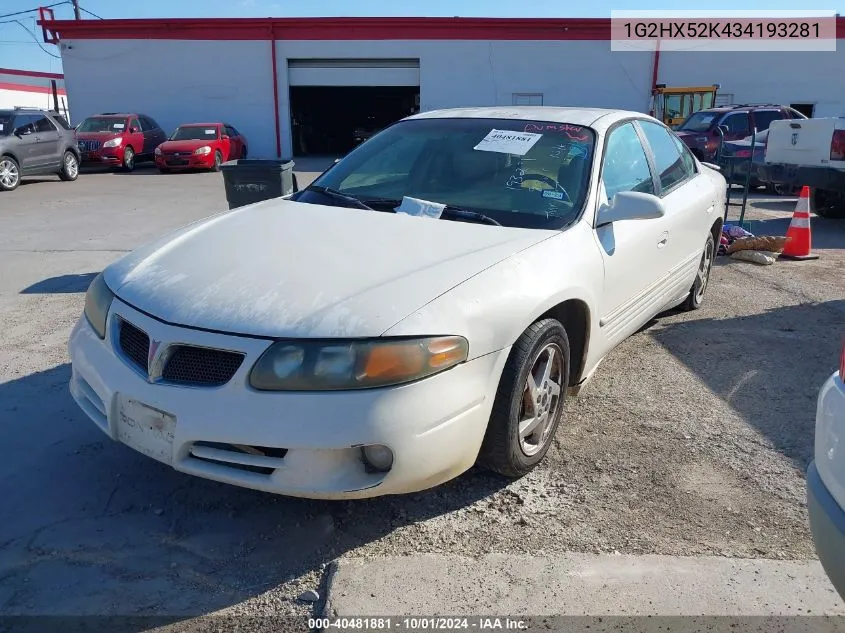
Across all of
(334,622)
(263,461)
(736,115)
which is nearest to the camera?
(334,622)

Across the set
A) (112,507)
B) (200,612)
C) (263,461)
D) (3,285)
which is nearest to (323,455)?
(263,461)

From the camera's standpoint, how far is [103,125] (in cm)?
1966

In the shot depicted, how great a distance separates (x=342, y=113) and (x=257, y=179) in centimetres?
2660

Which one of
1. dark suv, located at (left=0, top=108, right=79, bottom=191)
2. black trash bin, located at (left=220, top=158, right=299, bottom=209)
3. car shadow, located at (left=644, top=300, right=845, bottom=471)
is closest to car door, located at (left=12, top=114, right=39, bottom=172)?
dark suv, located at (left=0, top=108, right=79, bottom=191)

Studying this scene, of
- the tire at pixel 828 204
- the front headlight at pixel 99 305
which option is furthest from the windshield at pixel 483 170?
the tire at pixel 828 204

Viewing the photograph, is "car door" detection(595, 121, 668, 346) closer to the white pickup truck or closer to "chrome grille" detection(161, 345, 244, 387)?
"chrome grille" detection(161, 345, 244, 387)

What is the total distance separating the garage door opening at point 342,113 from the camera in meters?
27.9

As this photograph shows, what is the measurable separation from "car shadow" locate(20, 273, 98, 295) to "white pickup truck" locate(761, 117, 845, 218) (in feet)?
28.4

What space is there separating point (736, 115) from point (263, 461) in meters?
15.4

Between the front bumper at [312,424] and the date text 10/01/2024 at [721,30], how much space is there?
24.4 m

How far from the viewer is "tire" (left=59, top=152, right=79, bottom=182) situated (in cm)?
1582

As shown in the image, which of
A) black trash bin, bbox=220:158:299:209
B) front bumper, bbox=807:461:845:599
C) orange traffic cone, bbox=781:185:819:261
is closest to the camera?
front bumper, bbox=807:461:845:599

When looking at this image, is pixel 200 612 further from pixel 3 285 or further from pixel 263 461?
pixel 3 285

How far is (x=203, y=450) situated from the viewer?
7.95 feet
